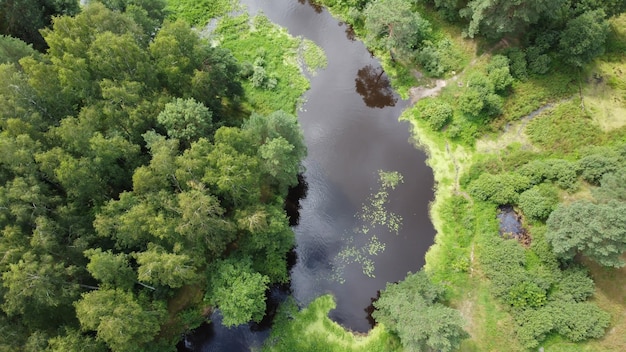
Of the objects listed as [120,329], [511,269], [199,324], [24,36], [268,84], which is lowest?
[120,329]

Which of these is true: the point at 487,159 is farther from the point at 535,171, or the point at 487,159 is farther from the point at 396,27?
the point at 396,27

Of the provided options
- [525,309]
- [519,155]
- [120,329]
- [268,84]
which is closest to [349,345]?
[525,309]

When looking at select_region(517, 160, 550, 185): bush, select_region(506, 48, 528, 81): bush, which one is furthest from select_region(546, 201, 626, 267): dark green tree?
select_region(506, 48, 528, 81): bush

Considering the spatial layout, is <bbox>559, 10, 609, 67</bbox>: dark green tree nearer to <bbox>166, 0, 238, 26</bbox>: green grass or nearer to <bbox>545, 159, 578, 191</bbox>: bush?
<bbox>545, 159, 578, 191</bbox>: bush

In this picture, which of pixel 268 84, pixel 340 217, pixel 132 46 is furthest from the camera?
pixel 268 84

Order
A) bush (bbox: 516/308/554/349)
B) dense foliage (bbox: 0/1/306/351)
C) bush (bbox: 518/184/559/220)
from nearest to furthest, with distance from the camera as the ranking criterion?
1. dense foliage (bbox: 0/1/306/351)
2. bush (bbox: 516/308/554/349)
3. bush (bbox: 518/184/559/220)

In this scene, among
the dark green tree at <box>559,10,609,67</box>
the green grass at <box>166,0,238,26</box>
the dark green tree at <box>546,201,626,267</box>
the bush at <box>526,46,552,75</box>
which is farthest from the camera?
the green grass at <box>166,0,238,26</box>

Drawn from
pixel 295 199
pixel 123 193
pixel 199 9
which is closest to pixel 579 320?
pixel 295 199

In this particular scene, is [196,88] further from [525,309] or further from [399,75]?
[525,309]
